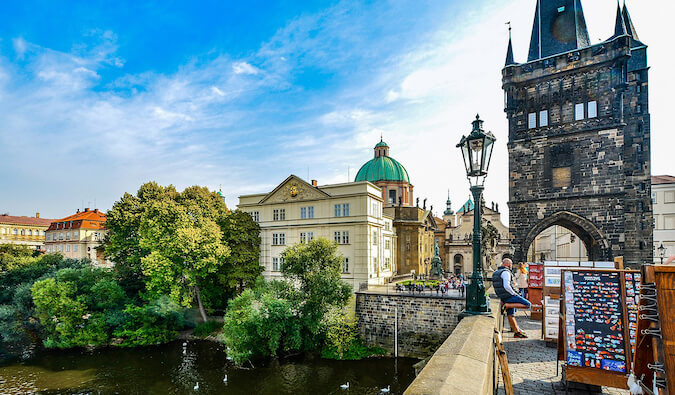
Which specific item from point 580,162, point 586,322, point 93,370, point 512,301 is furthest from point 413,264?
point 586,322

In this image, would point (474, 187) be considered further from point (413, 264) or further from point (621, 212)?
point (413, 264)

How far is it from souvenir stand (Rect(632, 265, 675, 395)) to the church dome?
46197 mm

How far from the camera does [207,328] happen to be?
30312mm

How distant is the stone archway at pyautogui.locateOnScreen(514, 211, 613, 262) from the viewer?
75.6ft

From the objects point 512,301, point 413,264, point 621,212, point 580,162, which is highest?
point 580,162

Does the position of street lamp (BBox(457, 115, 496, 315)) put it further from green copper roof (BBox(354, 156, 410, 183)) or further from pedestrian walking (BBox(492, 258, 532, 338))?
green copper roof (BBox(354, 156, 410, 183))

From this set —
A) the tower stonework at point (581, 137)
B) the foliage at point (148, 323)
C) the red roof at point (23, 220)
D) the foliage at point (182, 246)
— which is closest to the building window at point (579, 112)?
the tower stonework at point (581, 137)

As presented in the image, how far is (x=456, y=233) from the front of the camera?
199 feet

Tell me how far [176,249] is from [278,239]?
9216 mm

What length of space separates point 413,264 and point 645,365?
42178 millimetres

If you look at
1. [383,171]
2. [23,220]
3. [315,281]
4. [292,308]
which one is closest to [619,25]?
[315,281]

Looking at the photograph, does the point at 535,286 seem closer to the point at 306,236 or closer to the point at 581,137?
the point at 581,137

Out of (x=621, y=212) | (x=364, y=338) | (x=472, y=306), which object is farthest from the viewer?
(x=364, y=338)

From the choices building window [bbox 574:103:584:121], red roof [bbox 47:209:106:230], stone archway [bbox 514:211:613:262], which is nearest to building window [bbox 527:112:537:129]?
building window [bbox 574:103:584:121]
